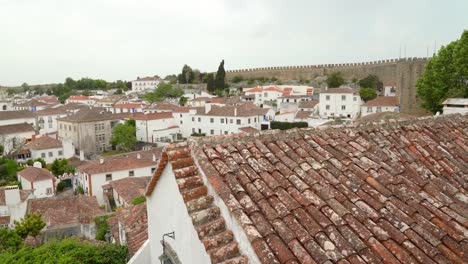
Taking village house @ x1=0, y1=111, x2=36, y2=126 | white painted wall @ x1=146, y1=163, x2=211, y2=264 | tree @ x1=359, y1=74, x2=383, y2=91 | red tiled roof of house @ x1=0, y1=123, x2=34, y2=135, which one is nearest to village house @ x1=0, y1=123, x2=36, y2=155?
red tiled roof of house @ x1=0, y1=123, x2=34, y2=135

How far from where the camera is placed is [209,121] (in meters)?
53.1

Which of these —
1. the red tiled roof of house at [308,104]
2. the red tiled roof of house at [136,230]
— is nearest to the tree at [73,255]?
the red tiled roof of house at [136,230]

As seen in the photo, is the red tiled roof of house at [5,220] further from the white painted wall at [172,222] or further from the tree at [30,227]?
the white painted wall at [172,222]

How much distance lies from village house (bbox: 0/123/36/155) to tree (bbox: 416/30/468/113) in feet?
158

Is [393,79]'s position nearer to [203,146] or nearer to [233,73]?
[233,73]

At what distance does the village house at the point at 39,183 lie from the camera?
103 ft

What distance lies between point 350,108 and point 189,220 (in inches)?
2107

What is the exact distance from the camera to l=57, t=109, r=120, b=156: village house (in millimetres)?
52719

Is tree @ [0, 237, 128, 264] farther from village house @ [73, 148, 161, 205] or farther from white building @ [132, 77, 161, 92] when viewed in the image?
white building @ [132, 77, 161, 92]

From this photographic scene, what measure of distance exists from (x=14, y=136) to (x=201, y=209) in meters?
56.3

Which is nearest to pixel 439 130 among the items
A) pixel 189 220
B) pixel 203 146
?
pixel 203 146

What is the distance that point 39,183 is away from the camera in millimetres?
31734

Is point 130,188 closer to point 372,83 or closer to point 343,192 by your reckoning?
point 343,192

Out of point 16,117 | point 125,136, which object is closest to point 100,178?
point 125,136
